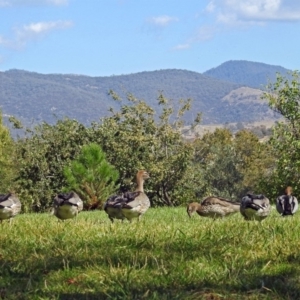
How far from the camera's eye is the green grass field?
19.0 feet

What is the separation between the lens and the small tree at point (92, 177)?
23688 mm

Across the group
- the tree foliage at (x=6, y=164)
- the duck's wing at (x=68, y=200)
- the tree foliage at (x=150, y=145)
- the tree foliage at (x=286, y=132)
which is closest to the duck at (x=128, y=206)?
the duck's wing at (x=68, y=200)

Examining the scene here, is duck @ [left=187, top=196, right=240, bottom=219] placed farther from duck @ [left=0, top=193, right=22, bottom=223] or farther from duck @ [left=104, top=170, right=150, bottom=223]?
duck @ [left=0, top=193, right=22, bottom=223]

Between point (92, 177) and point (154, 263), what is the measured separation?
57.6ft

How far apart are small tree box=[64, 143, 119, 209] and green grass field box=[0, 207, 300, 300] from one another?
15.3 meters

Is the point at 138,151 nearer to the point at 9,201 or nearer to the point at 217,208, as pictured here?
the point at 217,208

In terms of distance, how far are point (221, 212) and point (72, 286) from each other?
25.5 feet

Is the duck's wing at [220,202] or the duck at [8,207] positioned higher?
the duck at [8,207]

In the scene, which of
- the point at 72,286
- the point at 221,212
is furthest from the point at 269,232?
the point at 221,212

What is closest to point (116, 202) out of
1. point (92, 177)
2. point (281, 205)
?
point (281, 205)

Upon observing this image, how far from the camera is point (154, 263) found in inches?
257

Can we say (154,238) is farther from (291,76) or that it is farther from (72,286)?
(291,76)

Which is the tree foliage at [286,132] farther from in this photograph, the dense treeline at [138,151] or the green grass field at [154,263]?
the green grass field at [154,263]

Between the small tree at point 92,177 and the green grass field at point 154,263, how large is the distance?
50.3 feet
